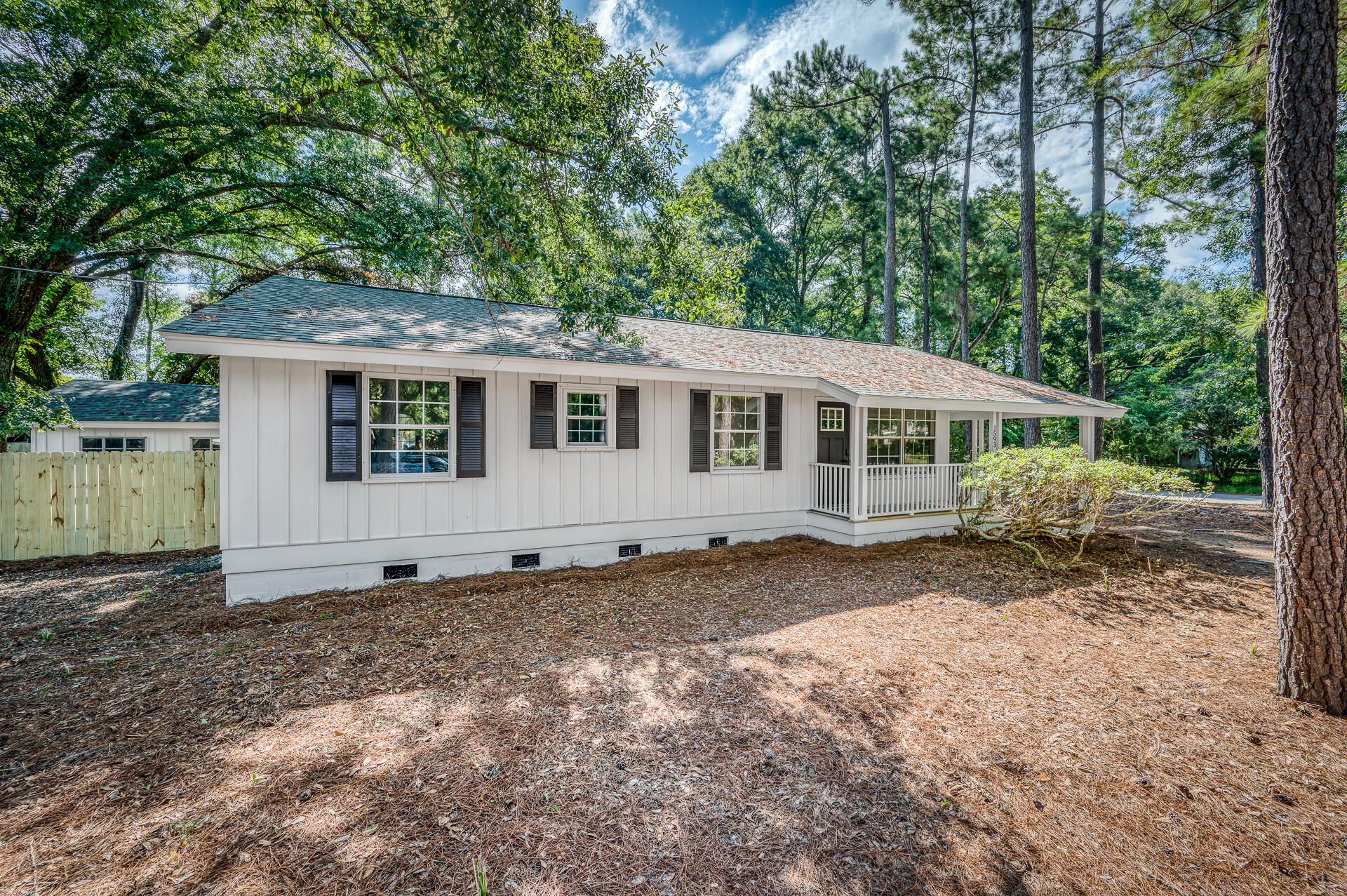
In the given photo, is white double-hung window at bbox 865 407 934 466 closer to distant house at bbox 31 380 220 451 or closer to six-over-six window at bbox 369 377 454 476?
six-over-six window at bbox 369 377 454 476

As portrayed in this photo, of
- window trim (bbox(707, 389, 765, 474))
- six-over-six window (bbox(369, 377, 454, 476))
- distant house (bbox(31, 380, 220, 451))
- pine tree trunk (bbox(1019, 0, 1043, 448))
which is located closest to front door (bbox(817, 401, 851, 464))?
window trim (bbox(707, 389, 765, 474))

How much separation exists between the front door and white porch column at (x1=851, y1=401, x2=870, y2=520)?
1.12 m

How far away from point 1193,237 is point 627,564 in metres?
18.0

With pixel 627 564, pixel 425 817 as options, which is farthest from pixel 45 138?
pixel 425 817

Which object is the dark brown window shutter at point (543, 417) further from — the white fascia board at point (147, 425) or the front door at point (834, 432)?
the white fascia board at point (147, 425)

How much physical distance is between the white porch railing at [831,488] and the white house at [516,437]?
3 centimetres

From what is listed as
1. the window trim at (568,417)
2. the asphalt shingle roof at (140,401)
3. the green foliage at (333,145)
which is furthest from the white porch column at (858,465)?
the asphalt shingle roof at (140,401)

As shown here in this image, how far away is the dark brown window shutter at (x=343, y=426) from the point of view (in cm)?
580

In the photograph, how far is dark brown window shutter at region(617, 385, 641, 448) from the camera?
24.2ft

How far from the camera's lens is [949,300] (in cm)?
1983

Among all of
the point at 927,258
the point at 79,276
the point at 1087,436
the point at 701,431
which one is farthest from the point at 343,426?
the point at 927,258

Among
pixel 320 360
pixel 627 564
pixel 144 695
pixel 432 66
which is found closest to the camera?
pixel 144 695

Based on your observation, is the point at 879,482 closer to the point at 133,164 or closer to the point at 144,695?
the point at 144,695

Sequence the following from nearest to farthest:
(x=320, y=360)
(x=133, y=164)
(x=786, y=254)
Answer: (x=320, y=360), (x=133, y=164), (x=786, y=254)
